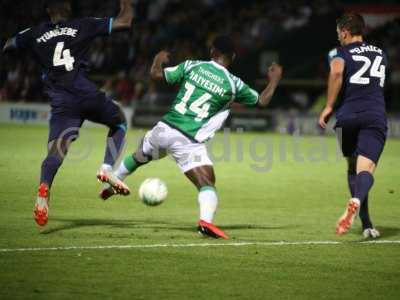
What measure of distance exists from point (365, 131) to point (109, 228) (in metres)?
2.90

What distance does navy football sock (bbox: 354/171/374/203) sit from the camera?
31.2 ft

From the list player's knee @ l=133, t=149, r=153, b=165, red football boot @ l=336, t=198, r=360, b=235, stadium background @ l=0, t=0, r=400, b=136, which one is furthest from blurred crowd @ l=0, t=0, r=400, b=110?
red football boot @ l=336, t=198, r=360, b=235

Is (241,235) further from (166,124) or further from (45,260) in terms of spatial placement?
(45,260)

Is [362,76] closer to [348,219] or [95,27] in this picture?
[348,219]

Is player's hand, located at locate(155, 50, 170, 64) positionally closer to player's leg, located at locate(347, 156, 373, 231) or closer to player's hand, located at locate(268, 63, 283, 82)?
player's hand, located at locate(268, 63, 283, 82)

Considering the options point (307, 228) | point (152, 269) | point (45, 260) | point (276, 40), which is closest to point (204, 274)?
point (152, 269)

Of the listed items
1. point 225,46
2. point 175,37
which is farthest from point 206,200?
point 175,37

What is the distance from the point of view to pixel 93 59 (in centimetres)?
3538

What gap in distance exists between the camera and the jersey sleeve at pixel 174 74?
9.91m

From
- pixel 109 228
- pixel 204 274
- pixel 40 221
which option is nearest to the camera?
pixel 204 274

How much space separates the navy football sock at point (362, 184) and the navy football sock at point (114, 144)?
275 cm

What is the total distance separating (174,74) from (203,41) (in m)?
23.3

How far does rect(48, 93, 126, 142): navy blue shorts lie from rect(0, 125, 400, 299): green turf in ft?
3.34

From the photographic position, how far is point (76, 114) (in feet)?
34.7
